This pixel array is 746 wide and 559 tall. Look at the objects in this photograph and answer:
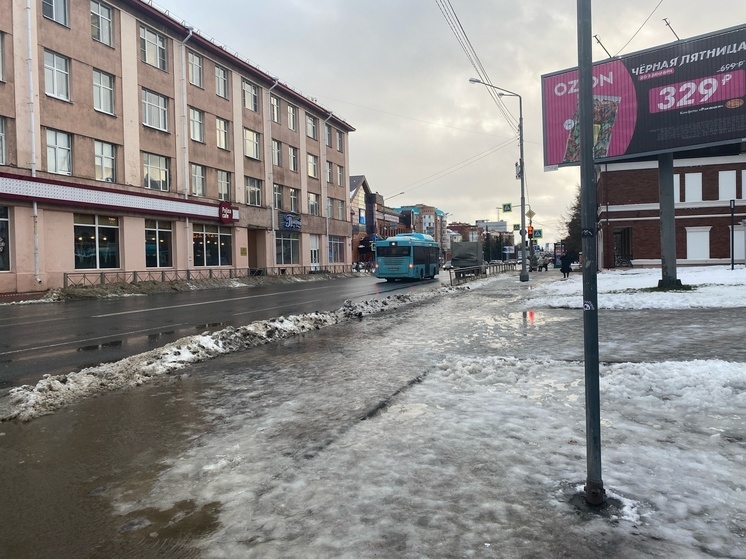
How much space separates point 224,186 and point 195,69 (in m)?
7.78

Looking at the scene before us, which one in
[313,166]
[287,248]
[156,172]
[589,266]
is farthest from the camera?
[313,166]

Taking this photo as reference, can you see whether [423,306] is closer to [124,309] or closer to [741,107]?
[124,309]

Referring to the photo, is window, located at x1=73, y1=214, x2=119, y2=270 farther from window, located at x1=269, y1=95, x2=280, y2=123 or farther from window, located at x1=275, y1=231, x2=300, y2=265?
window, located at x1=269, y1=95, x2=280, y2=123

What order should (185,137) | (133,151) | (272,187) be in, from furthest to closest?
(272,187) < (185,137) < (133,151)

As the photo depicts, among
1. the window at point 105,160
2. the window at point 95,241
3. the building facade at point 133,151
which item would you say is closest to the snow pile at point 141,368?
the building facade at point 133,151

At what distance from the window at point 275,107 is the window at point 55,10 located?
18.4m

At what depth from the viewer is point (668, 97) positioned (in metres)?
17.6

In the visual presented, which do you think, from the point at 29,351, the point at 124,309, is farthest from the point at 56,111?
the point at 29,351

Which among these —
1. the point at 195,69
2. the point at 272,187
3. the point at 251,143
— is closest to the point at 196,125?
the point at 195,69

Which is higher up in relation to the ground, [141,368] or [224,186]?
[224,186]

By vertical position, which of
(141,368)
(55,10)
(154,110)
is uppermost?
(55,10)

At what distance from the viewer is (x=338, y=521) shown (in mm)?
3020

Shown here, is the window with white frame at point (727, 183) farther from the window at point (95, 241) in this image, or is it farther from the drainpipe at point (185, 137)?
the window at point (95, 241)

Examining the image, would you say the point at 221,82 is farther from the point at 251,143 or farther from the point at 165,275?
the point at 165,275
